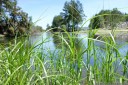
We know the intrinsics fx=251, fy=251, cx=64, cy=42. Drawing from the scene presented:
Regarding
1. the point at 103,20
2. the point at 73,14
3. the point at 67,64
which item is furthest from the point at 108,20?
the point at 67,64

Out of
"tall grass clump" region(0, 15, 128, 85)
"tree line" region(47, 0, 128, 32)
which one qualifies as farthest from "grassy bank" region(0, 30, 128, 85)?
"tree line" region(47, 0, 128, 32)

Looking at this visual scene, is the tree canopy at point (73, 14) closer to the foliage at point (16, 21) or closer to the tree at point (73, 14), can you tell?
the tree at point (73, 14)

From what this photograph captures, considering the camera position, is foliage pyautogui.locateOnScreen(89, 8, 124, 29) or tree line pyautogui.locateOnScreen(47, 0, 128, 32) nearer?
tree line pyautogui.locateOnScreen(47, 0, 128, 32)

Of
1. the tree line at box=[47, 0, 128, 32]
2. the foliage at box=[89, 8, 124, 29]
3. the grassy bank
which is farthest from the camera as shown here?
the foliage at box=[89, 8, 124, 29]

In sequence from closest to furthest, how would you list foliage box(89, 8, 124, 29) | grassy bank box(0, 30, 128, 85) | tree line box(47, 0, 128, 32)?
grassy bank box(0, 30, 128, 85) < tree line box(47, 0, 128, 32) < foliage box(89, 8, 124, 29)

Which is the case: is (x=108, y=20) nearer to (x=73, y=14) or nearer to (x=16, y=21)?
(x=73, y=14)

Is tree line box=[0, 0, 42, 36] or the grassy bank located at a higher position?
tree line box=[0, 0, 42, 36]

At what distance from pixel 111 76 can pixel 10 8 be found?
1798mm

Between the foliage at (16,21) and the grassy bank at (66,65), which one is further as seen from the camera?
the foliage at (16,21)

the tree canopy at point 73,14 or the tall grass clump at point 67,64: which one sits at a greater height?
the tree canopy at point 73,14

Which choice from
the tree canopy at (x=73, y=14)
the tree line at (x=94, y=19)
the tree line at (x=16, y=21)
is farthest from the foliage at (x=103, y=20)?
the tree line at (x=16, y=21)

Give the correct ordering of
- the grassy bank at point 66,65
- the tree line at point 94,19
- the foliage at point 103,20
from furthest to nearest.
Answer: the foliage at point 103,20 → the tree line at point 94,19 → the grassy bank at point 66,65

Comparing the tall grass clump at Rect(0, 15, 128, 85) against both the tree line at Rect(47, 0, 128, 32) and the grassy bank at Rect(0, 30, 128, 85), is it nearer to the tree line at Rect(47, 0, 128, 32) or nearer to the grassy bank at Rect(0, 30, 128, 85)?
the grassy bank at Rect(0, 30, 128, 85)

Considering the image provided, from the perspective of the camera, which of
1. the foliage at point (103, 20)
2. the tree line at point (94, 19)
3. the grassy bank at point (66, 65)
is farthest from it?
the foliage at point (103, 20)
